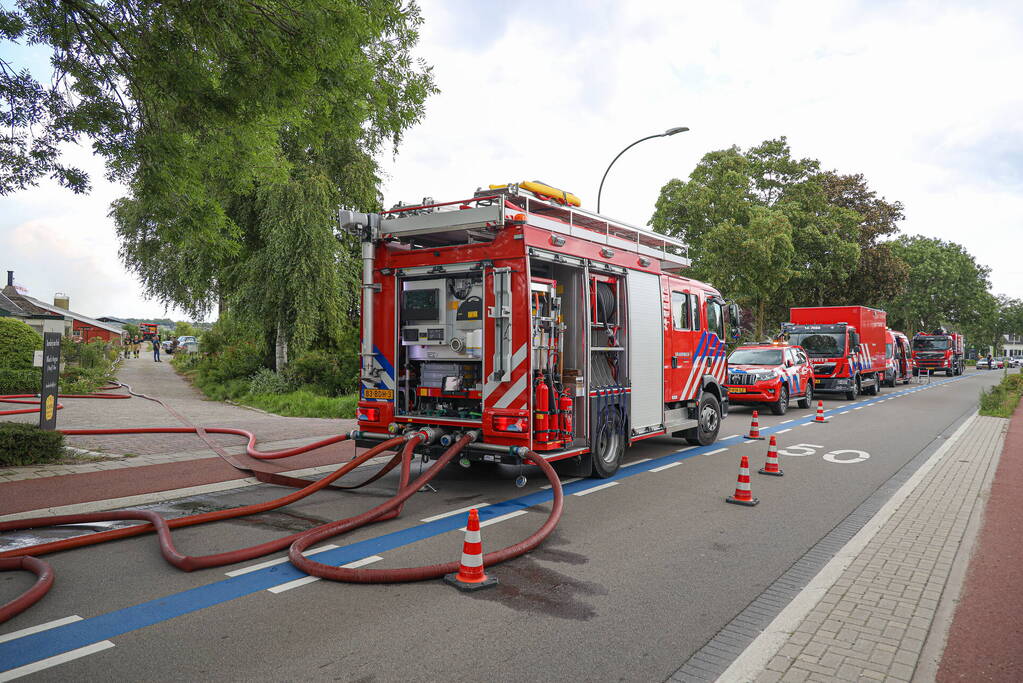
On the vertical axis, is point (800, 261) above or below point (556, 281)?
above

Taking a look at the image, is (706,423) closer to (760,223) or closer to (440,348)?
(440,348)

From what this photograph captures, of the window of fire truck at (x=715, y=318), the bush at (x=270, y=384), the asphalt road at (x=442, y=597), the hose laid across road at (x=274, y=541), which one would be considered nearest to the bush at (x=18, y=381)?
the bush at (x=270, y=384)

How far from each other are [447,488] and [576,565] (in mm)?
3131

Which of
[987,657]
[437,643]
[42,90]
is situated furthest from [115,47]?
[987,657]

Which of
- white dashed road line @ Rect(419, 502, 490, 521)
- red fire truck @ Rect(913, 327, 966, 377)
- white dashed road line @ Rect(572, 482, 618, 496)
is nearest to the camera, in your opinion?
white dashed road line @ Rect(419, 502, 490, 521)

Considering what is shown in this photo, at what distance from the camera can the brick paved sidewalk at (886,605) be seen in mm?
3756

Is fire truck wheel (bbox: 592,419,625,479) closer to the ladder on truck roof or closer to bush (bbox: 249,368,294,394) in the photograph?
the ladder on truck roof

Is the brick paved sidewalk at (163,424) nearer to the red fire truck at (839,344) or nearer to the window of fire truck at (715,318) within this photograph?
the window of fire truck at (715,318)

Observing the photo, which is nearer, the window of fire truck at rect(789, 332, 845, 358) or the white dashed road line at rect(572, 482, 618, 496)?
the white dashed road line at rect(572, 482, 618, 496)

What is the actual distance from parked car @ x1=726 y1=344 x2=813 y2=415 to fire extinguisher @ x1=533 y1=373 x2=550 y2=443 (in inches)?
443

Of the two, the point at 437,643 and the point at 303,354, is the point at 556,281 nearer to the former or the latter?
the point at 437,643

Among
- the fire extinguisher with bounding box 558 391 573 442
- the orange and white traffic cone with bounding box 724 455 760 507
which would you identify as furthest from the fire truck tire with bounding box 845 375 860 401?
the fire extinguisher with bounding box 558 391 573 442

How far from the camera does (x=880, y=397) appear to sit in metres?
25.3

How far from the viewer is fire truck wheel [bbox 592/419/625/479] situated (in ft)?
28.6
